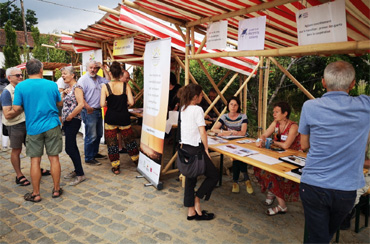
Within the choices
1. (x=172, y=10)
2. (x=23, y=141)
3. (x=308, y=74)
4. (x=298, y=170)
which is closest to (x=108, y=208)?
(x=23, y=141)

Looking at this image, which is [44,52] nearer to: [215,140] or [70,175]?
[70,175]

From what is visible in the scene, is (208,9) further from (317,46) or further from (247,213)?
(247,213)

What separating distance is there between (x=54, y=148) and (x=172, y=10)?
2463 mm

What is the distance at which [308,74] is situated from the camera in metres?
7.91

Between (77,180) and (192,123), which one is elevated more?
(192,123)

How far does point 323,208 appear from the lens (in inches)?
68.1

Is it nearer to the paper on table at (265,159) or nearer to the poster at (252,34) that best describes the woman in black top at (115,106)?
the poster at (252,34)

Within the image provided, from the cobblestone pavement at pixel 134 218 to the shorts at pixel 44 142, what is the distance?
692mm

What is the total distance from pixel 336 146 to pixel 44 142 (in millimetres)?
3430

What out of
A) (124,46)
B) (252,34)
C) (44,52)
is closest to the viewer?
(252,34)

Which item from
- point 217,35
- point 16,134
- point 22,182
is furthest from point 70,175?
point 217,35

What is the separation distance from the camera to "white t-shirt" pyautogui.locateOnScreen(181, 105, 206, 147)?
2.91m

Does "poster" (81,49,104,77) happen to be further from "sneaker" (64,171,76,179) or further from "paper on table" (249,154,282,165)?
"paper on table" (249,154,282,165)

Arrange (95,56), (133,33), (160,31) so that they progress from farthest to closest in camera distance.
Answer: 1. (95,56)
2. (133,33)
3. (160,31)
